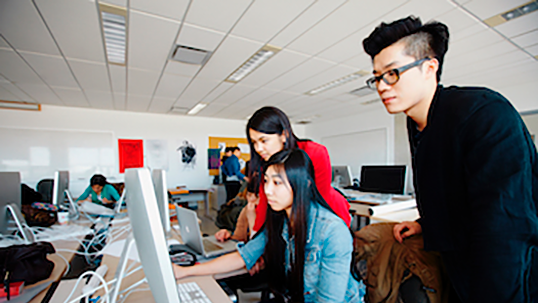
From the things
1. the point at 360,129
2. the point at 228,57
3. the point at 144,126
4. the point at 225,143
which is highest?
the point at 228,57

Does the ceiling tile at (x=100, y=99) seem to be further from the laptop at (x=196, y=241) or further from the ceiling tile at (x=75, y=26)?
the laptop at (x=196, y=241)

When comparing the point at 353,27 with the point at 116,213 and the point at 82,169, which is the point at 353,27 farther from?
the point at 82,169

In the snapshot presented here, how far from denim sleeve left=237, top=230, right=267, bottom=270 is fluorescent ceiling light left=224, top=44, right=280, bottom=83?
2.28m

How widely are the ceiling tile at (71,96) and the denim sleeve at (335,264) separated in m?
5.09

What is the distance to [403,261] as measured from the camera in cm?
80

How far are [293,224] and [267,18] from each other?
195 centimetres

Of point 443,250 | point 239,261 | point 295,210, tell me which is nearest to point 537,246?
point 443,250

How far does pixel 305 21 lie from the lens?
2346 millimetres

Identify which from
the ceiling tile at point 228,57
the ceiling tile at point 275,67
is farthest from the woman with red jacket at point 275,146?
the ceiling tile at point 275,67

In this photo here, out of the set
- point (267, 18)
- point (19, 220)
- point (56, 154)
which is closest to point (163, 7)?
point (267, 18)

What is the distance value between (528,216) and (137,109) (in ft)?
22.3

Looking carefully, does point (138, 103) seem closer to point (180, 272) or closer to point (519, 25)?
point (180, 272)

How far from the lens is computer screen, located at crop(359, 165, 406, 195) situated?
3246mm

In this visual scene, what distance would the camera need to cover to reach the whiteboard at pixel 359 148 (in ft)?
21.0
